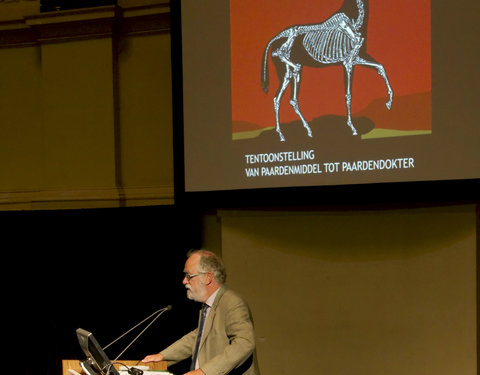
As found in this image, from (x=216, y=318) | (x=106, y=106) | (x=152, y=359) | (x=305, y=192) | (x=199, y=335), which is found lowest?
(x=152, y=359)

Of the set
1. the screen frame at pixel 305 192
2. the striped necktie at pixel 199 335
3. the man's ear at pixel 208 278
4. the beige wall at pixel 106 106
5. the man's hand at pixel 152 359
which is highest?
the beige wall at pixel 106 106

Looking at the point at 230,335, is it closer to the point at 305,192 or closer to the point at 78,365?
the point at 78,365

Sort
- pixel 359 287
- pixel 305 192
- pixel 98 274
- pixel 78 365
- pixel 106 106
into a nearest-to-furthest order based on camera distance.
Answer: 1. pixel 78 365
2. pixel 305 192
3. pixel 359 287
4. pixel 98 274
5. pixel 106 106

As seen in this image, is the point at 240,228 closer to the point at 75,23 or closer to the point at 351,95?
the point at 351,95

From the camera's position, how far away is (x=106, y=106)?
5609 mm

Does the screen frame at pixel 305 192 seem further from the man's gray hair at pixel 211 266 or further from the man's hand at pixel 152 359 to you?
the man's hand at pixel 152 359

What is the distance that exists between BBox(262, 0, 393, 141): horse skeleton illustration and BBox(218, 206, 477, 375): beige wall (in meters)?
0.76

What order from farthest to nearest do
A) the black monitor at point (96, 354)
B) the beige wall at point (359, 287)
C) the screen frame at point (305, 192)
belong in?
the beige wall at point (359, 287) → the screen frame at point (305, 192) → the black monitor at point (96, 354)

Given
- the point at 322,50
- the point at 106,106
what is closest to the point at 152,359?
the point at 322,50

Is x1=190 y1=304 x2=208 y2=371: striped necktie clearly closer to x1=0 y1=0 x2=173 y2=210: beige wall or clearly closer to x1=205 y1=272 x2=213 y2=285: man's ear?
x1=205 y1=272 x2=213 y2=285: man's ear

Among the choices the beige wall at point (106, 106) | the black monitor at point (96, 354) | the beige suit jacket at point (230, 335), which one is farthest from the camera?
the beige wall at point (106, 106)

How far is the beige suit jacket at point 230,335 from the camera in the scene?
9.39 ft

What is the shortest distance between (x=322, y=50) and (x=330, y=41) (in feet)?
0.27

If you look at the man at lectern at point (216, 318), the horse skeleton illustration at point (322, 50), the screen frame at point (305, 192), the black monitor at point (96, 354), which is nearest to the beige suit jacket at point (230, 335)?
the man at lectern at point (216, 318)
